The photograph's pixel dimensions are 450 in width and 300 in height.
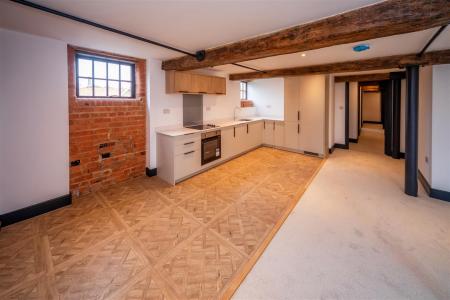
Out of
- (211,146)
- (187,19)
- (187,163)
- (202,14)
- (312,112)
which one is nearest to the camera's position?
(202,14)

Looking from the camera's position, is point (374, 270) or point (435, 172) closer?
point (374, 270)

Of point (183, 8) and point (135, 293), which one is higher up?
point (183, 8)

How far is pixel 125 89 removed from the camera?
4121mm

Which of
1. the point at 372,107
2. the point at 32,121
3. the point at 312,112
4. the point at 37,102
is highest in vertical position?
the point at 372,107

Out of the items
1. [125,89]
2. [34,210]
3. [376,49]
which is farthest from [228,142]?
[34,210]

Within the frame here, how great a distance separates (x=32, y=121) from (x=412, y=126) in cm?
551

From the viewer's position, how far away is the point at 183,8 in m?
2.02

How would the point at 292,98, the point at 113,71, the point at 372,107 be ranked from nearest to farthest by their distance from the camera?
1. the point at 113,71
2. the point at 292,98
3. the point at 372,107

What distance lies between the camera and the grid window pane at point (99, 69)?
12.0 feet

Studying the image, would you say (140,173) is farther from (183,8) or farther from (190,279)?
(183,8)

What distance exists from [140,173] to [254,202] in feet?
8.00

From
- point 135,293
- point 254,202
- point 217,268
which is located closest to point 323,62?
point 254,202

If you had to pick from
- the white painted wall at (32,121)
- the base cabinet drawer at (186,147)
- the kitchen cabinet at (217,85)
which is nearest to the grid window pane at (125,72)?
the white painted wall at (32,121)

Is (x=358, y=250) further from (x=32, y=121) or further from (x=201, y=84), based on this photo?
(x=32, y=121)
